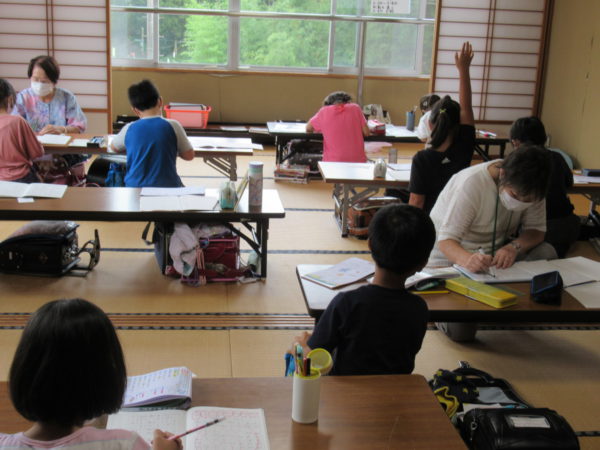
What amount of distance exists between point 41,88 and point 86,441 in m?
4.28

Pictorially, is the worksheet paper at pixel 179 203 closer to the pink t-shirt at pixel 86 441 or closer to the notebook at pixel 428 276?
the notebook at pixel 428 276

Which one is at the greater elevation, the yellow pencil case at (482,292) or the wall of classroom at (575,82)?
the wall of classroom at (575,82)

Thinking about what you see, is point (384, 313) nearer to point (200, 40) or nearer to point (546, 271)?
point (546, 271)

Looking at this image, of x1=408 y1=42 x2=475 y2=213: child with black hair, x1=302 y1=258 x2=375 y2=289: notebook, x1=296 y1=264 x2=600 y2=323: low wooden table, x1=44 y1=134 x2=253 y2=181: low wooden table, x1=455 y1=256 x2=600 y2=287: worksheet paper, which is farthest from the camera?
x1=44 y1=134 x2=253 y2=181: low wooden table

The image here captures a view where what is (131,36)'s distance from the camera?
316 inches

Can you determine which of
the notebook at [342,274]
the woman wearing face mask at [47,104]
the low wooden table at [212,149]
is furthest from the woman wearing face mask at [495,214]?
the woman wearing face mask at [47,104]

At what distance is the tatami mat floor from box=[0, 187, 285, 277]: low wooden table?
15.6 inches

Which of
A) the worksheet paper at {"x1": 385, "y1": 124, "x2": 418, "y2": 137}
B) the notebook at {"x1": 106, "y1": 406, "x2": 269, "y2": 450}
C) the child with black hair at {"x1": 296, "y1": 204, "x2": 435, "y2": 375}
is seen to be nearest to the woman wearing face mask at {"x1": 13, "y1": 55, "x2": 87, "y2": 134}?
the worksheet paper at {"x1": 385, "y1": 124, "x2": 418, "y2": 137}

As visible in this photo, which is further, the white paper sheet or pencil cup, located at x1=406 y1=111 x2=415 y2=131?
pencil cup, located at x1=406 y1=111 x2=415 y2=131

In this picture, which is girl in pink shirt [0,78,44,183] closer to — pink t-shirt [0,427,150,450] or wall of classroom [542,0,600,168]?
pink t-shirt [0,427,150,450]

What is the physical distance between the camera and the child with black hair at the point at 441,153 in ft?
11.0

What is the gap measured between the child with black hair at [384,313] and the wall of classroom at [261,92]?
21.7 ft

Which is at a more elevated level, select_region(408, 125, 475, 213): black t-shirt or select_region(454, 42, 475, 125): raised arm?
select_region(454, 42, 475, 125): raised arm

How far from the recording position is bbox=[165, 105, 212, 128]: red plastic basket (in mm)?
7176
